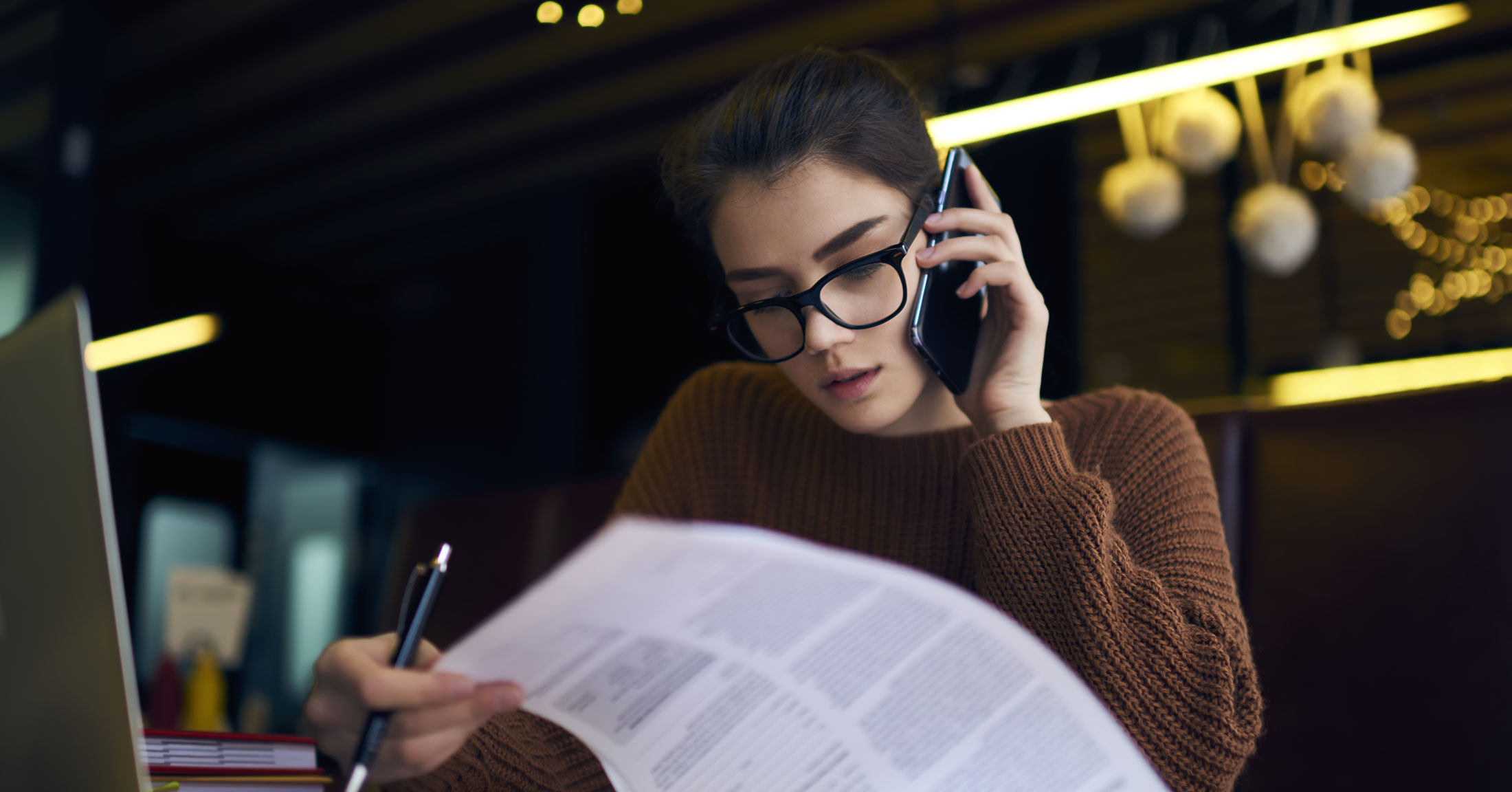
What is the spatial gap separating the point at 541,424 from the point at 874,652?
445 centimetres

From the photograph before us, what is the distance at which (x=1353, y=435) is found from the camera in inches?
50.4

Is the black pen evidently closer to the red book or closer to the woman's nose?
the red book

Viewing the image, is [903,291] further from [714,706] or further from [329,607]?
[329,607]

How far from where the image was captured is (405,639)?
60cm

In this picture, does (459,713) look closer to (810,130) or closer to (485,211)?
(810,130)

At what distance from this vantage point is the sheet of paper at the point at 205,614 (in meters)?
2.37

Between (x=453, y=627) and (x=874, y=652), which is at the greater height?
(x=874, y=652)

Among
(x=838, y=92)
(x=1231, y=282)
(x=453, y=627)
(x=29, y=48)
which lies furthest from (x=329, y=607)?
(x=838, y=92)

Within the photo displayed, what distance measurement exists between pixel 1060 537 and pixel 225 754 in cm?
69

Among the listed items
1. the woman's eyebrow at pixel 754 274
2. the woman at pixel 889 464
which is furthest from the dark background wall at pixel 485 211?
the woman's eyebrow at pixel 754 274

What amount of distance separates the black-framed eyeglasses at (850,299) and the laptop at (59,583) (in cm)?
64

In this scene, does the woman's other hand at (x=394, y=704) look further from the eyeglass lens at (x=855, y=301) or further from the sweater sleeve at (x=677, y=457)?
the sweater sleeve at (x=677, y=457)

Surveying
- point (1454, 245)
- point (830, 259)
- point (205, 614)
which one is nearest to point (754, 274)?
point (830, 259)

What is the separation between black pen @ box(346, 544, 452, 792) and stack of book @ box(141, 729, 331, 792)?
0.26m
